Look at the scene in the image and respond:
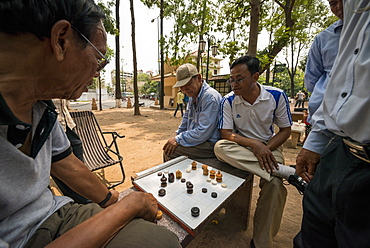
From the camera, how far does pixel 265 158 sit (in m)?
1.92

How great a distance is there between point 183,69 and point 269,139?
1683mm

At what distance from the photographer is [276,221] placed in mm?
1755

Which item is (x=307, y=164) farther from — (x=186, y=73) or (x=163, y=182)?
(x=186, y=73)

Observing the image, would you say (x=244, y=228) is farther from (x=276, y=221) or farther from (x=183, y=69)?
(x=183, y=69)

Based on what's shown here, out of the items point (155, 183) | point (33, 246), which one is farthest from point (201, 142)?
point (33, 246)

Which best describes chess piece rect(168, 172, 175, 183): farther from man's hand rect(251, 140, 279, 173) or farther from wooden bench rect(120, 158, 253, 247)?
man's hand rect(251, 140, 279, 173)

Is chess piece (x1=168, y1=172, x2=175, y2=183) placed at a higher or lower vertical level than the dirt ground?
higher

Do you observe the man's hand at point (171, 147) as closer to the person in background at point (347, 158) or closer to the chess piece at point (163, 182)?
the chess piece at point (163, 182)

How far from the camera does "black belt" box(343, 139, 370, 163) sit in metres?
0.81

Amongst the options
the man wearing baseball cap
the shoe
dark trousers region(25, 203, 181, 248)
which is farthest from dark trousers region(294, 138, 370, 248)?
the man wearing baseball cap

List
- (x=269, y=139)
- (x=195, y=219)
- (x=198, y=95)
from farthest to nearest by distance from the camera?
(x=198, y=95) < (x=269, y=139) < (x=195, y=219)

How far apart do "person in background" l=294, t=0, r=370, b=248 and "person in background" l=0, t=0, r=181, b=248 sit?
3.07 ft

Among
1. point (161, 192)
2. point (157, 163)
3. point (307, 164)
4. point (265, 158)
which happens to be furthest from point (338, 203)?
point (157, 163)

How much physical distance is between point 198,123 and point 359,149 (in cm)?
193
